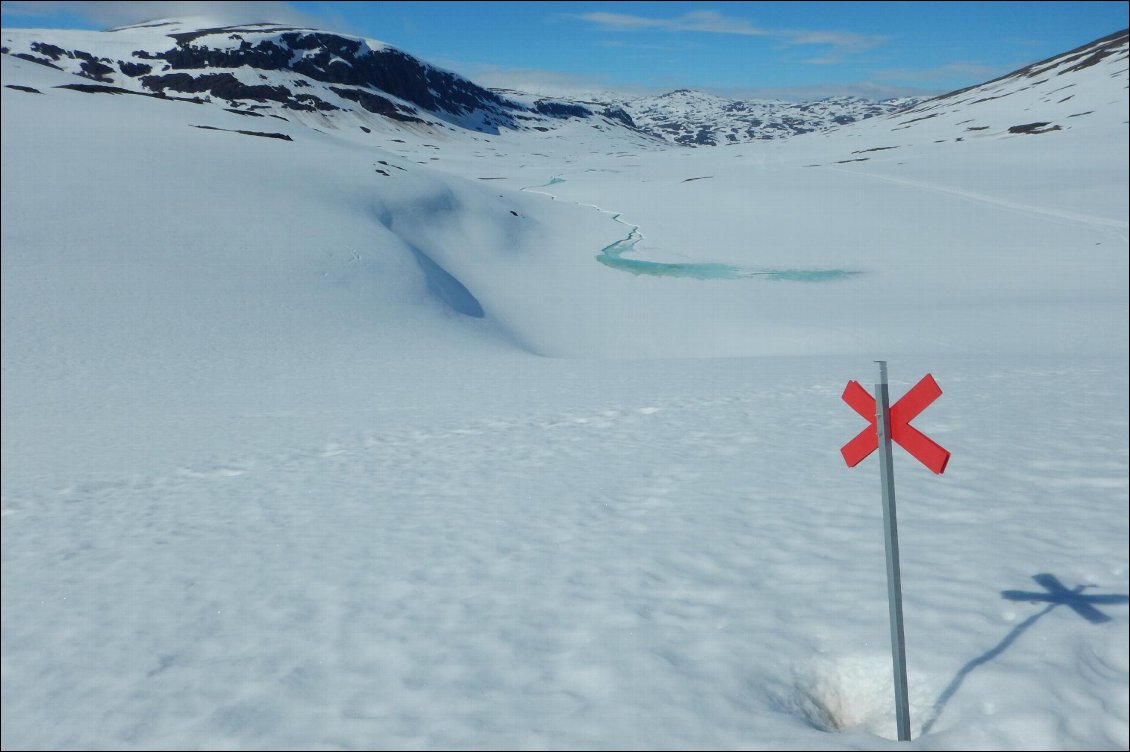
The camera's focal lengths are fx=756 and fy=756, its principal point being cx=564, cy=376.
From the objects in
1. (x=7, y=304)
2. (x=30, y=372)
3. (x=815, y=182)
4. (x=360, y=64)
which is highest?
(x=360, y=64)

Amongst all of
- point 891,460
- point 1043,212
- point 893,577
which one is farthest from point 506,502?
point 1043,212

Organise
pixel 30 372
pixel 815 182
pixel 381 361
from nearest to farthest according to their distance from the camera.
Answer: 1. pixel 30 372
2. pixel 381 361
3. pixel 815 182

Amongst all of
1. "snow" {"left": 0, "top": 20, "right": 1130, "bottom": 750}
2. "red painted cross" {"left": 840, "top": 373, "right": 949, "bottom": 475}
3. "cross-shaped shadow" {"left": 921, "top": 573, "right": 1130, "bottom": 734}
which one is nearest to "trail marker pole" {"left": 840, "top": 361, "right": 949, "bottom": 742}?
"red painted cross" {"left": 840, "top": 373, "right": 949, "bottom": 475}

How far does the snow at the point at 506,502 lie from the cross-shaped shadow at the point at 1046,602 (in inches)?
1.3

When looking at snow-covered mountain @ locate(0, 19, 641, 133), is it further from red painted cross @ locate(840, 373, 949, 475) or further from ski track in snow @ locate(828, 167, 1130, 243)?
red painted cross @ locate(840, 373, 949, 475)

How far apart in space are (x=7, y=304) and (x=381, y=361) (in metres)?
8.57

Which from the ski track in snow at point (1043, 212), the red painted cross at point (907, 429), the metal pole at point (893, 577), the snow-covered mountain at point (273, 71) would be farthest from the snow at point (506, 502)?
the snow-covered mountain at point (273, 71)

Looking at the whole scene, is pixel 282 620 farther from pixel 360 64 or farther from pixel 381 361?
pixel 360 64

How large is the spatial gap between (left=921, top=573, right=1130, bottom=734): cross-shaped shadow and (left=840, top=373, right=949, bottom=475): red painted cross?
54.6 inches

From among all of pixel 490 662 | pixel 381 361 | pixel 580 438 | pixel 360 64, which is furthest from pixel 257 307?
pixel 360 64

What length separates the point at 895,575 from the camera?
3.72 meters

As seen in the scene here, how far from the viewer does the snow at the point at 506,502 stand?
4316mm

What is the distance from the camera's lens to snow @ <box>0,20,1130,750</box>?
432 cm

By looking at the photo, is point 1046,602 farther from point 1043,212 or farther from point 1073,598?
point 1043,212
